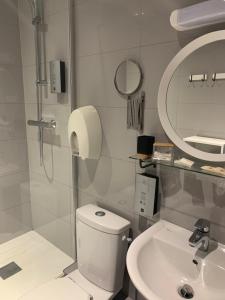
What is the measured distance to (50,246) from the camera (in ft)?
6.87

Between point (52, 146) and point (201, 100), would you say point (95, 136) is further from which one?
point (201, 100)

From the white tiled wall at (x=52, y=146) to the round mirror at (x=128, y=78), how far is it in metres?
0.44

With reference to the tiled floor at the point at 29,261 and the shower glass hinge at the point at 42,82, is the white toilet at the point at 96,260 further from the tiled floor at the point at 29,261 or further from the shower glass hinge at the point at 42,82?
the shower glass hinge at the point at 42,82

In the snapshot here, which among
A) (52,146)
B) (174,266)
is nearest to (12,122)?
(52,146)

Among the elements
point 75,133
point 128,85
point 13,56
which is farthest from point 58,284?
point 13,56

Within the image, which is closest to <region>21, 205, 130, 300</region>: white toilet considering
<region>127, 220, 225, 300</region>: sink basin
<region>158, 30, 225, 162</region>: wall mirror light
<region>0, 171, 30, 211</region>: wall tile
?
<region>127, 220, 225, 300</region>: sink basin

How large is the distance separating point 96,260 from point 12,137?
1.28 m

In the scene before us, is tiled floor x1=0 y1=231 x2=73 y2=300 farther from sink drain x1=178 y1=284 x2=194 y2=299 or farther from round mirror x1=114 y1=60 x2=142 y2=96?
round mirror x1=114 y1=60 x2=142 y2=96

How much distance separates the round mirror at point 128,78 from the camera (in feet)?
4.00

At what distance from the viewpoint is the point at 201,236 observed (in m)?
0.99

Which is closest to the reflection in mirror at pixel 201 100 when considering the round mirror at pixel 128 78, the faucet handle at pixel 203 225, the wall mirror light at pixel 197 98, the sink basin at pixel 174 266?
the wall mirror light at pixel 197 98

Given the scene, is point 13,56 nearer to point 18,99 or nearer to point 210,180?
point 18,99

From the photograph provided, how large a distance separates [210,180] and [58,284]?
111 cm

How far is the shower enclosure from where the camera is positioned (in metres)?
1.66
